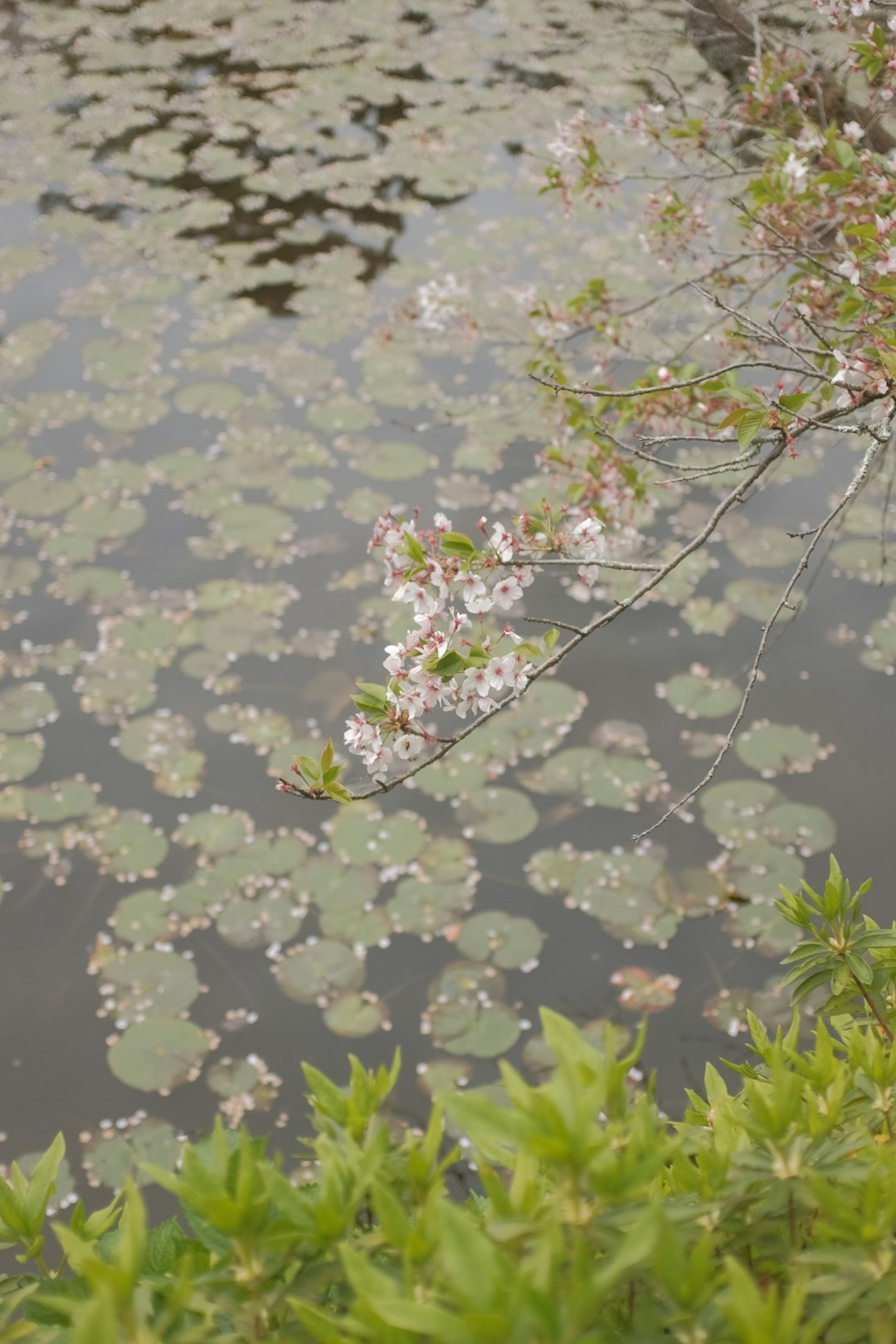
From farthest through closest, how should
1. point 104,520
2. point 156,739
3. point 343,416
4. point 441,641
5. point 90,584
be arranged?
point 343,416 < point 104,520 < point 90,584 < point 156,739 < point 441,641

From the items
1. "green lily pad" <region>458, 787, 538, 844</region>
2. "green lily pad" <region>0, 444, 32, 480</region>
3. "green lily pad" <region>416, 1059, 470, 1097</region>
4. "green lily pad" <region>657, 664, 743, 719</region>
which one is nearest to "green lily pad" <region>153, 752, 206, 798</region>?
"green lily pad" <region>458, 787, 538, 844</region>

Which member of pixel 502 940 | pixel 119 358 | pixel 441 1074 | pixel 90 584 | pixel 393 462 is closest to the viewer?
pixel 441 1074

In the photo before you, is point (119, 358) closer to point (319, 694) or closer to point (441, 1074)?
point (319, 694)

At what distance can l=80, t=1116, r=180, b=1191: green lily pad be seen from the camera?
2146mm

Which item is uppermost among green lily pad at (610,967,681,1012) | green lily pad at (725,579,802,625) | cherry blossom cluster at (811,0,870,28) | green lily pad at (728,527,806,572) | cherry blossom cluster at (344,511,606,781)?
cherry blossom cluster at (811,0,870,28)

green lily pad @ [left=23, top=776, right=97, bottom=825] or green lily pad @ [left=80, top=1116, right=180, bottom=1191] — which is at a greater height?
green lily pad @ [left=23, top=776, right=97, bottom=825]

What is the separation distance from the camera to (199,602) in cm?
342

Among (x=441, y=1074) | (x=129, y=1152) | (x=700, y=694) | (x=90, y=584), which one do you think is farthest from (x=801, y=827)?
(x=90, y=584)

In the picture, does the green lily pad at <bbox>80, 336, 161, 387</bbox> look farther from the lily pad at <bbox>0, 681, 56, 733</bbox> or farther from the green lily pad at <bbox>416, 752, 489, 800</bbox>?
the green lily pad at <bbox>416, 752, 489, 800</bbox>

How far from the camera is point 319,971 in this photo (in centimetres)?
249

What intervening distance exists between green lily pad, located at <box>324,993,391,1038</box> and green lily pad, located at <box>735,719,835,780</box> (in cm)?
125

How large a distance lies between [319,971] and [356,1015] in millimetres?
149

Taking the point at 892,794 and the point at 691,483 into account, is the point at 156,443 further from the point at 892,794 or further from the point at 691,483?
the point at 892,794

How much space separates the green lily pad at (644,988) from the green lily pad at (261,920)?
81cm
